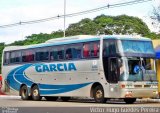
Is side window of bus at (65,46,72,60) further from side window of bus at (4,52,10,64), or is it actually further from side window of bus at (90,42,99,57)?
side window of bus at (4,52,10,64)

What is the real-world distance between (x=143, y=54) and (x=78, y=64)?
3854mm

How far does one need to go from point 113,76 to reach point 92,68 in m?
1.60

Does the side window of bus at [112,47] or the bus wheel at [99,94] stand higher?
the side window of bus at [112,47]

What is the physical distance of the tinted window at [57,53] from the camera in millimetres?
31594

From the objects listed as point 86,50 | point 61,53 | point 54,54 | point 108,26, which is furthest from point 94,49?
point 108,26

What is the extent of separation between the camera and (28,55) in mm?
35000

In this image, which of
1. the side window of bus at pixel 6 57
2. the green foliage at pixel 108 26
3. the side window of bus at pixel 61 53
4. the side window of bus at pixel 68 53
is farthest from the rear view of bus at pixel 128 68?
the green foliage at pixel 108 26

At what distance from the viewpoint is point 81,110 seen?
583 inches

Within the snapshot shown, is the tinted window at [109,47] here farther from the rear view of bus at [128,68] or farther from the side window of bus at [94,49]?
the side window of bus at [94,49]

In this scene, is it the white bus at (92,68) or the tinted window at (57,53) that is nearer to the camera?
the white bus at (92,68)

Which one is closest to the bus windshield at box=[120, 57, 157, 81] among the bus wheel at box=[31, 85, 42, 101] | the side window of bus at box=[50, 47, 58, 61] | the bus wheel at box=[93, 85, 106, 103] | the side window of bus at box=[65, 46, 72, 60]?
the bus wheel at box=[93, 85, 106, 103]

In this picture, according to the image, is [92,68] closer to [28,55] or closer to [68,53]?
[68,53]

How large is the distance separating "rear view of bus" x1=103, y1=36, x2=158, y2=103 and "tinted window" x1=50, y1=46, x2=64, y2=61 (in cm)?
405

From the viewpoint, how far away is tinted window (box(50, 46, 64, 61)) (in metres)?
31.6
